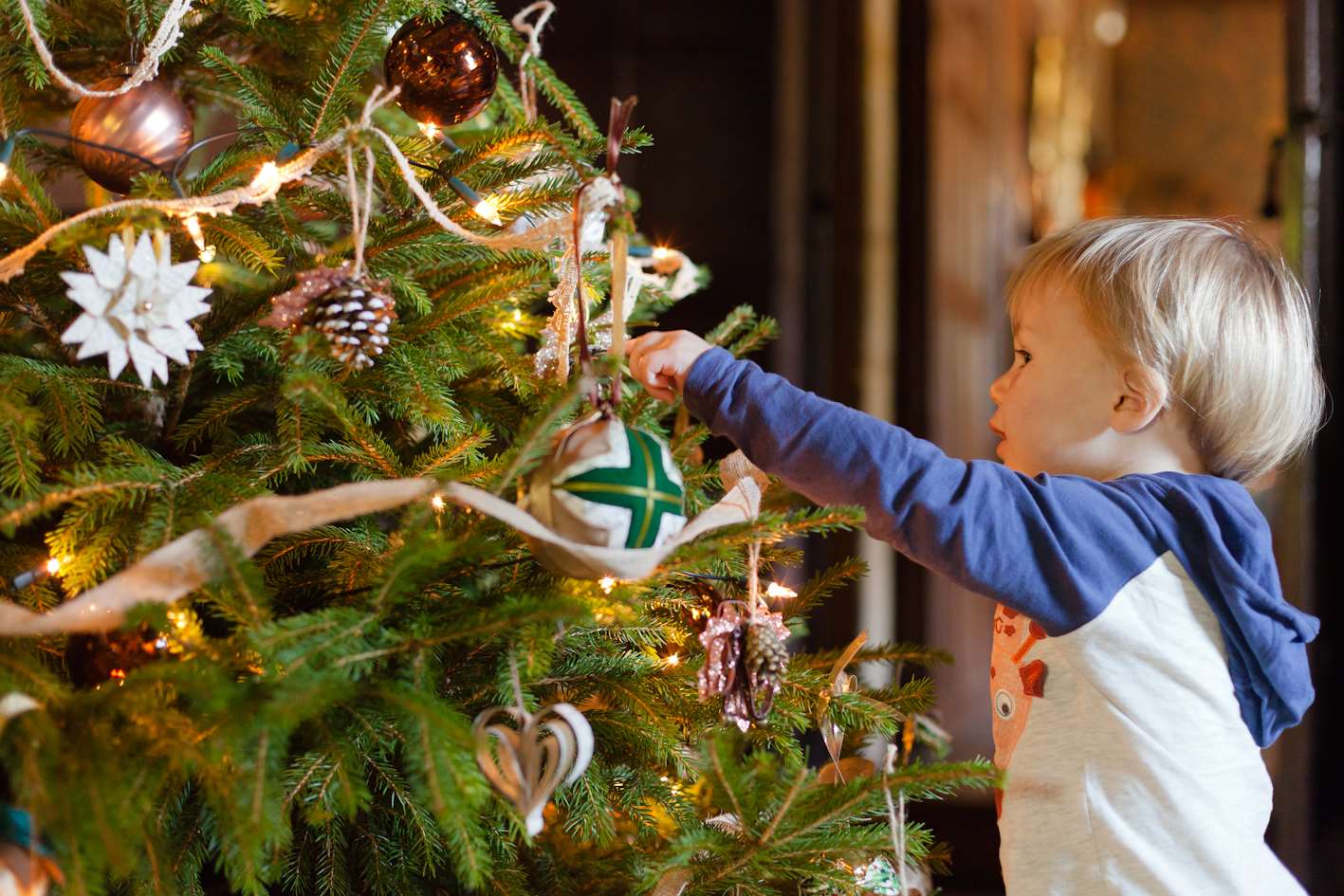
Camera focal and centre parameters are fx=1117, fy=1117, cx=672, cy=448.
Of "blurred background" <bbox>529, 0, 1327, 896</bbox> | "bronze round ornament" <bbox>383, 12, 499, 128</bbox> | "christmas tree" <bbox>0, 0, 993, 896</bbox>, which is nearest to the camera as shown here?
"christmas tree" <bbox>0, 0, 993, 896</bbox>

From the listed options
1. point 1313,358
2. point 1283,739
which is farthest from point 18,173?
point 1283,739

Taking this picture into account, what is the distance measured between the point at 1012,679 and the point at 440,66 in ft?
1.96

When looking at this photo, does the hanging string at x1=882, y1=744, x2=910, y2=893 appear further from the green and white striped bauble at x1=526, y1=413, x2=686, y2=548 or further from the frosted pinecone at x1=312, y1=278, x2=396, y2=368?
the frosted pinecone at x1=312, y1=278, x2=396, y2=368

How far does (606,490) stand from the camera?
58 cm

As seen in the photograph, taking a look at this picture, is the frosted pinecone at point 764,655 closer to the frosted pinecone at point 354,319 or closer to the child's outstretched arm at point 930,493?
the child's outstretched arm at point 930,493

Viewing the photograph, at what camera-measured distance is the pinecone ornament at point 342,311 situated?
0.63m

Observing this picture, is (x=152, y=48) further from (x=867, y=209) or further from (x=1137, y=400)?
(x=867, y=209)

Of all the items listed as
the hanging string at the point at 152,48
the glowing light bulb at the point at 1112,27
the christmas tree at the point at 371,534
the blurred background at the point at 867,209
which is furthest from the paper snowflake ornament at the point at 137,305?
the glowing light bulb at the point at 1112,27

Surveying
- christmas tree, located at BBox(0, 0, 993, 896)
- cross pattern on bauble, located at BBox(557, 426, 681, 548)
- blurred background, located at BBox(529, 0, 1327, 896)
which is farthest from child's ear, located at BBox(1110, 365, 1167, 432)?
blurred background, located at BBox(529, 0, 1327, 896)

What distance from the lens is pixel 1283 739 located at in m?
1.93

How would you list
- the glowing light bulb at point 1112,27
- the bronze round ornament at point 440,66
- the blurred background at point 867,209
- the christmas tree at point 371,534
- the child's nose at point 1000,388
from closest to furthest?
the christmas tree at point 371,534 < the bronze round ornament at point 440,66 < the child's nose at point 1000,388 < the blurred background at point 867,209 < the glowing light bulb at point 1112,27

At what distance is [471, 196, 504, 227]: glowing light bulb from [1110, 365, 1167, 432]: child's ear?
46cm

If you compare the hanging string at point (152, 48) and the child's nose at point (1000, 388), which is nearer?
the hanging string at point (152, 48)

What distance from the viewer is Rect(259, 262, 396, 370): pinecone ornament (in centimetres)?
63
